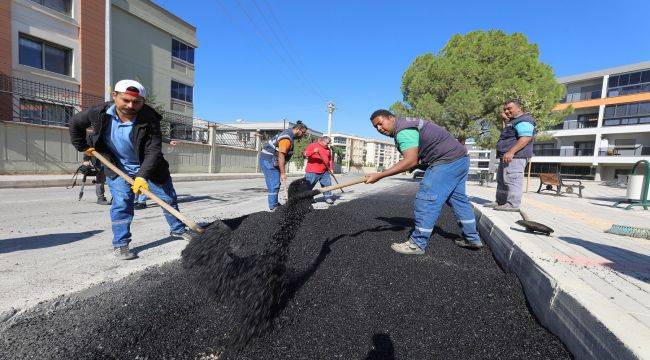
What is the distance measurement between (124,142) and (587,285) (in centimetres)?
344

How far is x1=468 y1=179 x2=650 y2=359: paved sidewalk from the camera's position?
4.19ft

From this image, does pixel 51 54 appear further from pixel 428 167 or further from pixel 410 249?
pixel 410 249

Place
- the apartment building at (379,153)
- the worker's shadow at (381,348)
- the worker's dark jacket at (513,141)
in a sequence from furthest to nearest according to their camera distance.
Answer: the apartment building at (379,153)
the worker's dark jacket at (513,141)
the worker's shadow at (381,348)

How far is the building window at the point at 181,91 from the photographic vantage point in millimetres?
21781

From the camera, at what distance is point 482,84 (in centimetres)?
1948

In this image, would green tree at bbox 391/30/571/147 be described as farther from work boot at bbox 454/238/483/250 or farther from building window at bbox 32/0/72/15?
building window at bbox 32/0/72/15

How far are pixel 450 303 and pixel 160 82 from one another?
73.4ft

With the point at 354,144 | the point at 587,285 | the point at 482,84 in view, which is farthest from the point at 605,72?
the point at 354,144

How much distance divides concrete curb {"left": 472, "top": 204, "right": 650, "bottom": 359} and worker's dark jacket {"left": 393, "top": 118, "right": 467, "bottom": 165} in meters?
1.03

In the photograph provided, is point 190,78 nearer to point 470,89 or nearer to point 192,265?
point 470,89

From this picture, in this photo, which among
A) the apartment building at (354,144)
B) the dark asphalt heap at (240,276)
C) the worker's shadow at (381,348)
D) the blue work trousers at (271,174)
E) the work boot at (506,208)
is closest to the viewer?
the worker's shadow at (381,348)

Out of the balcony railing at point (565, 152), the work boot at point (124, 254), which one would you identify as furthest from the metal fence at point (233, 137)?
the balcony railing at point (565, 152)

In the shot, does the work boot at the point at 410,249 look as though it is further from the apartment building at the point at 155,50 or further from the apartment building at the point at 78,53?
the apartment building at the point at 155,50

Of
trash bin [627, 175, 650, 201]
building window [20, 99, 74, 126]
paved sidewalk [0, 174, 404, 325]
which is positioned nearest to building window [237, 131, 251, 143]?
building window [20, 99, 74, 126]
